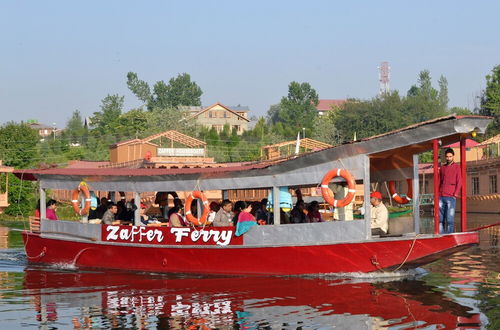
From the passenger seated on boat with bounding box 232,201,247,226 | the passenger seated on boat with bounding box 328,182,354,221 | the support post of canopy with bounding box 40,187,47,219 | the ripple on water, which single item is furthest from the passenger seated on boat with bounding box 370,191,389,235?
the ripple on water

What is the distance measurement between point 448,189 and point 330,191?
2187 millimetres

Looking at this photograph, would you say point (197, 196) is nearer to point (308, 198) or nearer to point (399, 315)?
point (399, 315)

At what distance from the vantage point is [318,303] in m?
14.2

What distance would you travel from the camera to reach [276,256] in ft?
54.5

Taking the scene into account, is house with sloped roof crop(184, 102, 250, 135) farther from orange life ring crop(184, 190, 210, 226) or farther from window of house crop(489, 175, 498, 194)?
orange life ring crop(184, 190, 210, 226)

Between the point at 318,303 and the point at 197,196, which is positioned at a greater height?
the point at 197,196

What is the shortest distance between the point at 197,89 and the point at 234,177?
12967 centimetres

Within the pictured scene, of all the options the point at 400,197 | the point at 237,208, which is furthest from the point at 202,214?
the point at 400,197

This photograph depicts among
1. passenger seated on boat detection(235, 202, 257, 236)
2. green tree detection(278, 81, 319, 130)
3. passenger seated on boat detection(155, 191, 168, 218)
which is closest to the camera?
passenger seated on boat detection(235, 202, 257, 236)

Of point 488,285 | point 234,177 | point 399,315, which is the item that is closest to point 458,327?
point 399,315

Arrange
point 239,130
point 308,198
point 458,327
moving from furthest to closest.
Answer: point 239,130 < point 308,198 < point 458,327

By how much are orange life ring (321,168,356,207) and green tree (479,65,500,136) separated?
6297 centimetres

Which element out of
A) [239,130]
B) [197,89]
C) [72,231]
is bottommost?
[72,231]

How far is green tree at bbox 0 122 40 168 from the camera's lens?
56.9 meters
